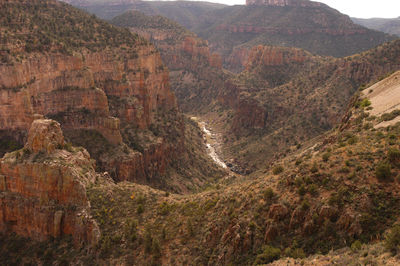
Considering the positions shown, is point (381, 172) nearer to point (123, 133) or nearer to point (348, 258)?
point (348, 258)

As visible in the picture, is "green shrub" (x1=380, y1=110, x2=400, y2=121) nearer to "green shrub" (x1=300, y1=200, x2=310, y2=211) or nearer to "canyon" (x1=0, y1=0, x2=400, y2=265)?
"canyon" (x1=0, y1=0, x2=400, y2=265)

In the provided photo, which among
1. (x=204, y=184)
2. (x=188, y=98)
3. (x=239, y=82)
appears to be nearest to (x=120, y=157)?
(x=204, y=184)

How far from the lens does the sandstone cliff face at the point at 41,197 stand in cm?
4119

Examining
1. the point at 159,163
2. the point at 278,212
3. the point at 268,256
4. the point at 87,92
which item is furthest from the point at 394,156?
the point at 159,163

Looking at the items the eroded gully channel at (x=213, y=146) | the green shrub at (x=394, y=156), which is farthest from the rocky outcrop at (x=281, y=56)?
the green shrub at (x=394, y=156)

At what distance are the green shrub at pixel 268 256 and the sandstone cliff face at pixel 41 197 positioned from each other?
67.6 feet

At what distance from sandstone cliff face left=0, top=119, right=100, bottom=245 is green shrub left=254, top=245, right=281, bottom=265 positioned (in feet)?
67.6

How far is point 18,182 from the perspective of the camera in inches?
1662

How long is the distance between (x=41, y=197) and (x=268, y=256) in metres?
27.8

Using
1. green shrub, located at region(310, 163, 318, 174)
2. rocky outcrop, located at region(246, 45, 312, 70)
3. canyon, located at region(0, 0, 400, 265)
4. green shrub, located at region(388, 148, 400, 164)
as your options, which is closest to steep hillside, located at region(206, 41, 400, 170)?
rocky outcrop, located at region(246, 45, 312, 70)

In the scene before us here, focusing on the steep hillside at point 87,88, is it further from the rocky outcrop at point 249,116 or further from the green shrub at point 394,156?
the green shrub at point 394,156

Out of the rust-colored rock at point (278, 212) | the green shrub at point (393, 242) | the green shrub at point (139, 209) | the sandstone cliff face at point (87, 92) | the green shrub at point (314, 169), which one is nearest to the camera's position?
the green shrub at point (393, 242)

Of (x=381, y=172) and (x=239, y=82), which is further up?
(x=381, y=172)

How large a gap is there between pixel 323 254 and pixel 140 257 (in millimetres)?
18915
